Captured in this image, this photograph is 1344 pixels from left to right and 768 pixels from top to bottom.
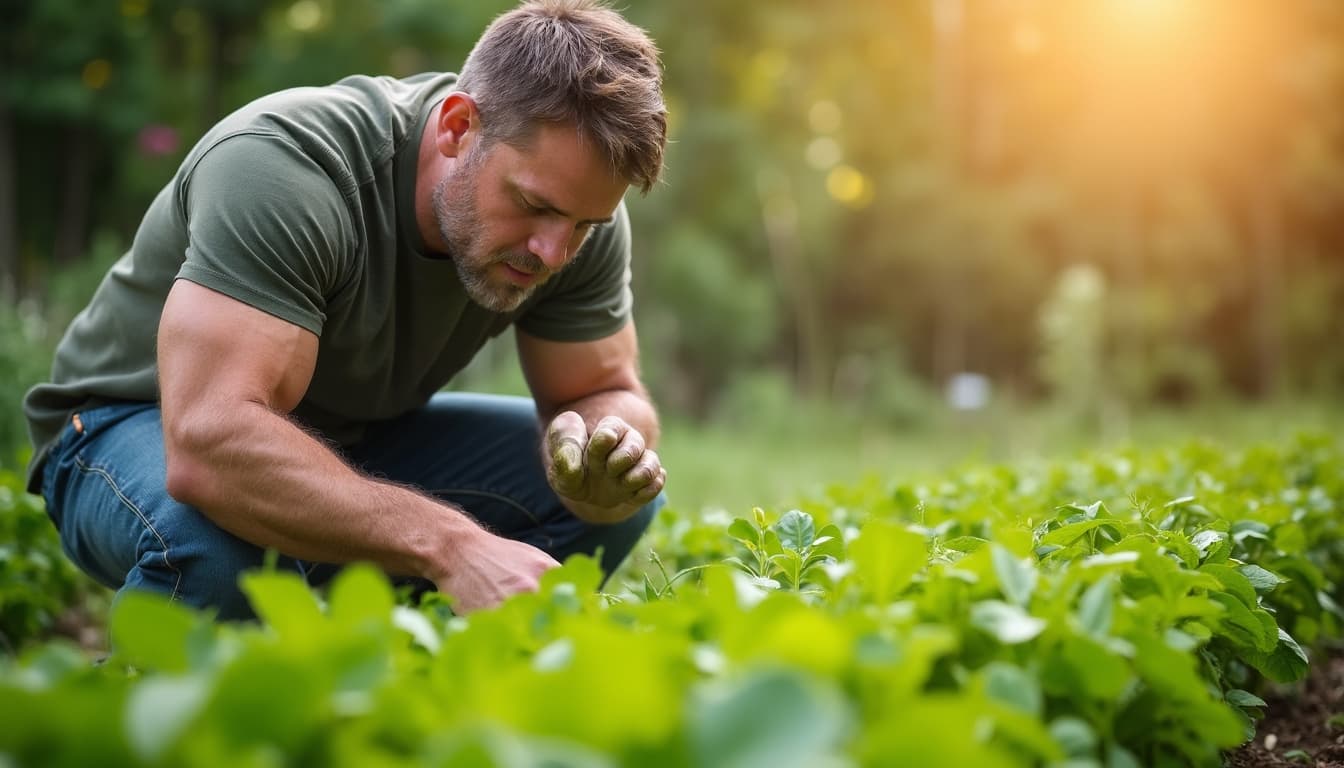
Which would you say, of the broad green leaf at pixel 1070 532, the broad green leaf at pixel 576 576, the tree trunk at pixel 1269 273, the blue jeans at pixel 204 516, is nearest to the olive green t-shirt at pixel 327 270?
the blue jeans at pixel 204 516

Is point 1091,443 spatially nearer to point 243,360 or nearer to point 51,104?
point 243,360

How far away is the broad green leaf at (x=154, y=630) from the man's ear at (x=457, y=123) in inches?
64.7

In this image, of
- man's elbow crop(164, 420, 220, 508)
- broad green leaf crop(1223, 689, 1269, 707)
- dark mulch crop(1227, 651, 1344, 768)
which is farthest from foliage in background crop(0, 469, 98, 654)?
dark mulch crop(1227, 651, 1344, 768)

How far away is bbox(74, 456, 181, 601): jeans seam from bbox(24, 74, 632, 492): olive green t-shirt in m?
0.18

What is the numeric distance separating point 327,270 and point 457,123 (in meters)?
0.46

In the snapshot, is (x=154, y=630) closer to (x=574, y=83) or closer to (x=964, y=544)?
(x=964, y=544)

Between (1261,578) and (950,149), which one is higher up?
(1261,578)

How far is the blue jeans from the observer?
2098 mm

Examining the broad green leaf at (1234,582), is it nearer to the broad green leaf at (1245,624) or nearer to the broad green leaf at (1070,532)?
the broad green leaf at (1245,624)

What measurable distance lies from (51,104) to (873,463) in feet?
32.7

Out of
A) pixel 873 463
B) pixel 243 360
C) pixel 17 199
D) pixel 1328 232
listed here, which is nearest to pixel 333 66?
pixel 17 199

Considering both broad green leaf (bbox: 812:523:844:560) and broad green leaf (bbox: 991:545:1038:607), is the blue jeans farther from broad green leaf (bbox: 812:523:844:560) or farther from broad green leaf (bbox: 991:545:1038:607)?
broad green leaf (bbox: 991:545:1038:607)

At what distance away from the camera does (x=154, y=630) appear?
89 centimetres

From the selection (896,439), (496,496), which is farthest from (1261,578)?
(896,439)
